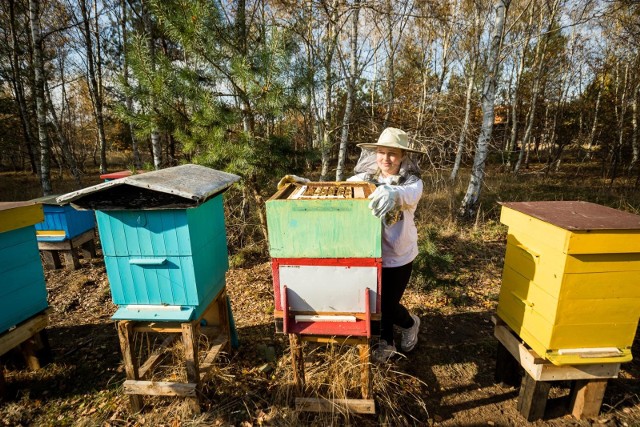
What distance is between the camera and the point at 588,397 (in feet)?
8.38

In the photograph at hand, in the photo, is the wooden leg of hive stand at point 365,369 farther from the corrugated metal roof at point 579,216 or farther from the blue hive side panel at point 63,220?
the blue hive side panel at point 63,220

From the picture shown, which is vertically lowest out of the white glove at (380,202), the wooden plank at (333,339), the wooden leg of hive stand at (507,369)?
the wooden leg of hive stand at (507,369)

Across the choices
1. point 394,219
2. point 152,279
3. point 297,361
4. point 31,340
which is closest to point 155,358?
point 152,279

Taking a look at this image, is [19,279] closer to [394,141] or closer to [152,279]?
[152,279]

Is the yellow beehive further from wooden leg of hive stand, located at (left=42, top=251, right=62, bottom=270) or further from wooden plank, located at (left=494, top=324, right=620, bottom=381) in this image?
wooden leg of hive stand, located at (left=42, top=251, right=62, bottom=270)

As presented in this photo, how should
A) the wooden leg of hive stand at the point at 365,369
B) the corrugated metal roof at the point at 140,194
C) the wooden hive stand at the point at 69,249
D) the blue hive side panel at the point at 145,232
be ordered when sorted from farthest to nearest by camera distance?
1. the wooden hive stand at the point at 69,249
2. the wooden leg of hive stand at the point at 365,369
3. the blue hive side panel at the point at 145,232
4. the corrugated metal roof at the point at 140,194

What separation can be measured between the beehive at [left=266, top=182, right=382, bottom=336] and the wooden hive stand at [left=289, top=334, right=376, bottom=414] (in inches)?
7.7

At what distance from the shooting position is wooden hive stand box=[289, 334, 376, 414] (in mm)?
2428

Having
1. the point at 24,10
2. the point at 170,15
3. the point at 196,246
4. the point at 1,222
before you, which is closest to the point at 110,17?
the point at 24,10

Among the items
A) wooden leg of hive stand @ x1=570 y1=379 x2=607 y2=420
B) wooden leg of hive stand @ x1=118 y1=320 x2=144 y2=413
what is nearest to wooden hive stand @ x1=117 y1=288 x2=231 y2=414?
wooden leg of hive stand @ x1=118 y1=320 x2=144 y2=413

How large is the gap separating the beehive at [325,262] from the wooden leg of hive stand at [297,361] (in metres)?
0.19

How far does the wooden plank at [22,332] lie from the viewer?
2.84 meters

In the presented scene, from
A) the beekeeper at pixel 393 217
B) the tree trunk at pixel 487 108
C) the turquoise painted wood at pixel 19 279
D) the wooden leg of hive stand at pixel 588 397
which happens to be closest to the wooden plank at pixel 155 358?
the turquoise painted wood at pixel 19 279

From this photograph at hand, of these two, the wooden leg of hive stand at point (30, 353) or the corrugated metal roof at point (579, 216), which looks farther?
the wooden leg of hive stand at point (30, 353)
